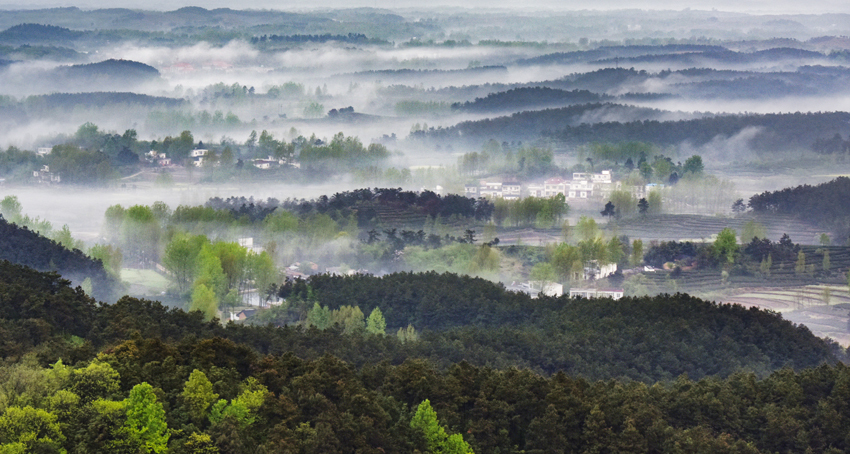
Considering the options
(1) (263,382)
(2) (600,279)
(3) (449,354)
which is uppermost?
(1) (263,382)

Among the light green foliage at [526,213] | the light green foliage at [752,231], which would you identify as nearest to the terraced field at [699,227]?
the light green foliage at [752,231]

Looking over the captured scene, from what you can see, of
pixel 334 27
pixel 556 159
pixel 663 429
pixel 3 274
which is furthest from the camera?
pixel 334 27

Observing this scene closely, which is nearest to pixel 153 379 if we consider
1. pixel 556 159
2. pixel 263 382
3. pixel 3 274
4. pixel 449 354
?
pixel 263 382

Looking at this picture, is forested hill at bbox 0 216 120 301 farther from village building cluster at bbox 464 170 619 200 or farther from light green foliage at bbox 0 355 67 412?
village building cluster at bbox 464 170 619 200

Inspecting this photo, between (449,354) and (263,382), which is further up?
(263,382)

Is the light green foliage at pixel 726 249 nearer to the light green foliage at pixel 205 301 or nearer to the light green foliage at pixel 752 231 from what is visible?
the light green foliage at pixel 752 231

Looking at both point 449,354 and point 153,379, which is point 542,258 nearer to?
point 449,354

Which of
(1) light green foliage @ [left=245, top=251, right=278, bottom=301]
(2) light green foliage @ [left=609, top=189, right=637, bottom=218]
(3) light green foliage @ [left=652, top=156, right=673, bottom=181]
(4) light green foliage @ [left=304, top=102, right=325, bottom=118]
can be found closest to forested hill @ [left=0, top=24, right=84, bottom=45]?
(4) light green foliage @ [left=304, top=102, right=325, bottom=118]
